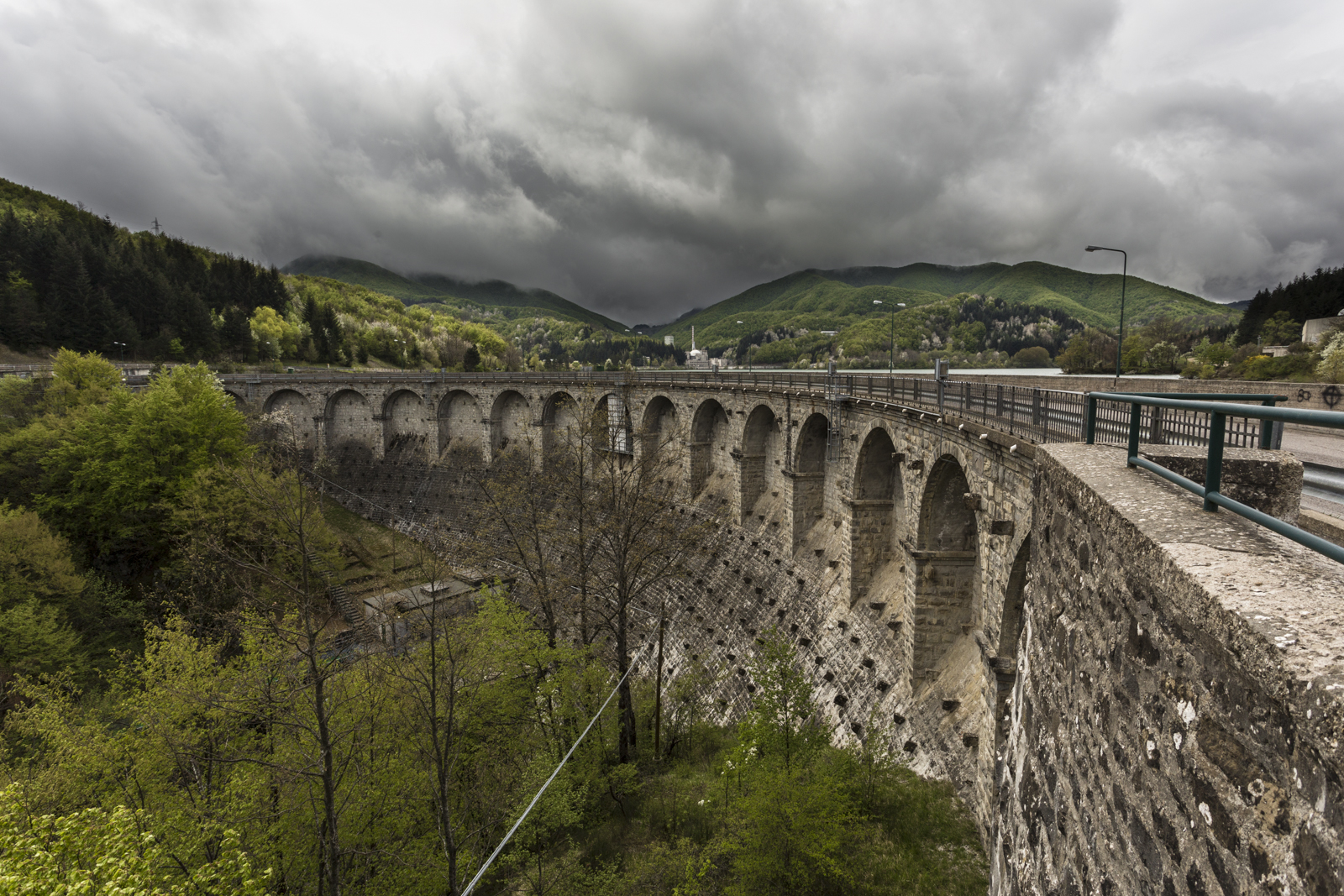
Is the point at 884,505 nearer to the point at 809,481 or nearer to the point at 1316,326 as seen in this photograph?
the point at 809,481

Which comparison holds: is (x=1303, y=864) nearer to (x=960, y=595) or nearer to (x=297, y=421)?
(x=960, y=595)

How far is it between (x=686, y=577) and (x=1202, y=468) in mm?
26010

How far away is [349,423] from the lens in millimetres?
63688

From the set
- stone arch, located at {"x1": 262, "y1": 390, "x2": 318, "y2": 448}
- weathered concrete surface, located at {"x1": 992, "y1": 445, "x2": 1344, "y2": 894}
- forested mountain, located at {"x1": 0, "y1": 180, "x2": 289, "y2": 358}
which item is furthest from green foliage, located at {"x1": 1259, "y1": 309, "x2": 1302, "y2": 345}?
forested mountain, located at {"x1": 0, "y1": 180, "x2": 289, "y2": 358}

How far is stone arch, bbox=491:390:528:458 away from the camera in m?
54.3

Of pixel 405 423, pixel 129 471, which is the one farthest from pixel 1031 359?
pixel 129 471

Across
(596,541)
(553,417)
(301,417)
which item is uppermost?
(553,417)

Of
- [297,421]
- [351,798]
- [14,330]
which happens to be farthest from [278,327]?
[351,798]

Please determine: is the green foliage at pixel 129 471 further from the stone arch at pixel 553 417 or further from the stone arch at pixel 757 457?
the stone arch at pixel 757 457

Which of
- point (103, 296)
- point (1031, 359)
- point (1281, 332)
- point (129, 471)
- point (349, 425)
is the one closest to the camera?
point (129, 471)

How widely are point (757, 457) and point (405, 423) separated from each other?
143 feet

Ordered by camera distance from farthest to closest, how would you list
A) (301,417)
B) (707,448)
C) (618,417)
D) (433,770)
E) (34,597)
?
(301,417), (618,417), (707,448), (34,597), (433,770)

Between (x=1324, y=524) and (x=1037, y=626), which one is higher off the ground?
(x=1324, y=524)

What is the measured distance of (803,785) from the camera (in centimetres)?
1238
